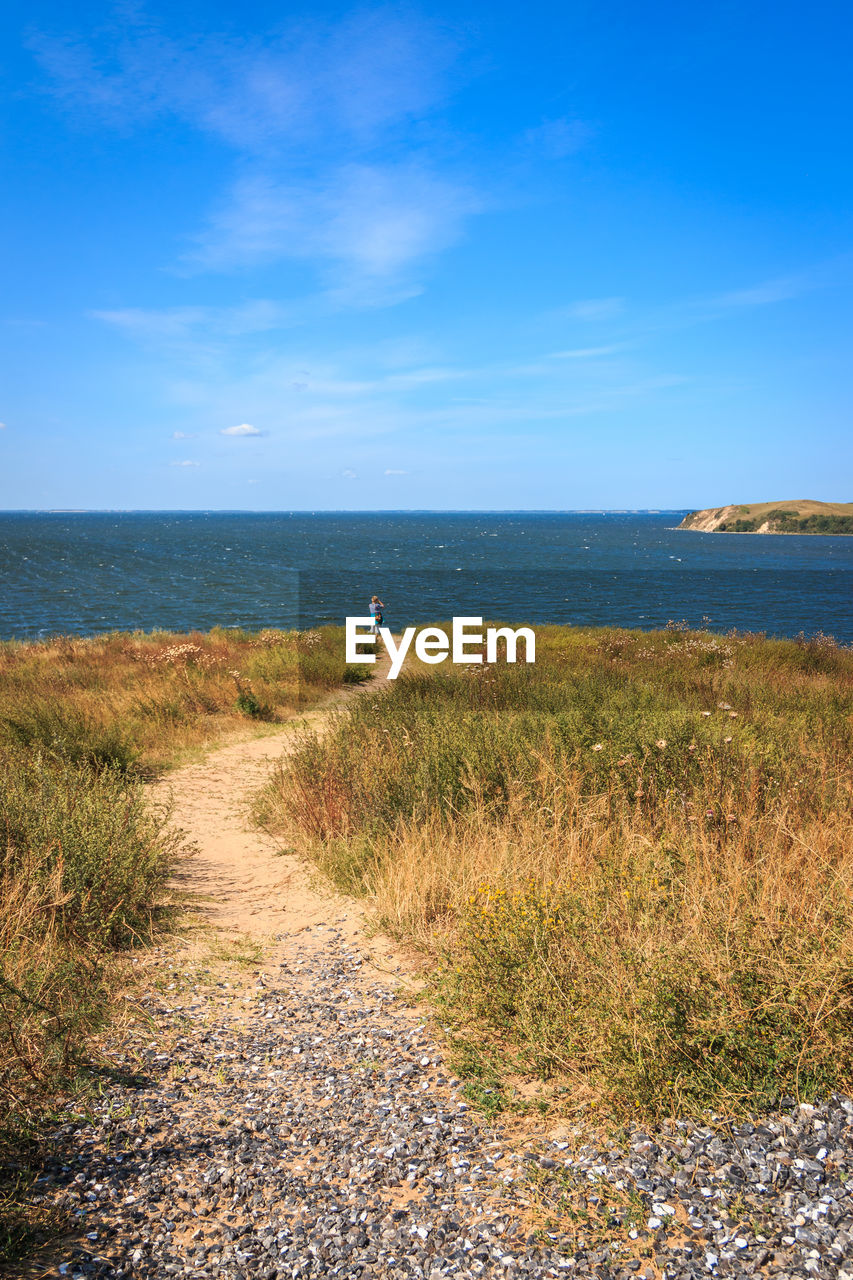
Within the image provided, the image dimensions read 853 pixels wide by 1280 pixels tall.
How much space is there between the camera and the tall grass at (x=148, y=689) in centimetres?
995

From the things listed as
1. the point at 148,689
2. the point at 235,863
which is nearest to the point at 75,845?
the point at 235,863

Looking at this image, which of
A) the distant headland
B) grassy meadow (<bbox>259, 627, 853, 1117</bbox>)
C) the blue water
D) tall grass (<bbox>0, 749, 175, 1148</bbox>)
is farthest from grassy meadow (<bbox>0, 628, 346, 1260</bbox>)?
the distant headland

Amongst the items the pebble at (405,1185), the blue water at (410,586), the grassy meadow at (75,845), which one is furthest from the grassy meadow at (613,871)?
the blue water at (410,586)

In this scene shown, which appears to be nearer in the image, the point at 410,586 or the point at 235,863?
the point at 235,863

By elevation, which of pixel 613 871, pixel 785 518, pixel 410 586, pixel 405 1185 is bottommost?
pixel 405 1185

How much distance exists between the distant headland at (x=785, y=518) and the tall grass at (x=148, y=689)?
158823 mm

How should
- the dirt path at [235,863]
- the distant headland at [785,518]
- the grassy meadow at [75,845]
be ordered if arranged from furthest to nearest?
the distant headland at [785,518]
the dirt path at [235,863]
the grassy meadow at [75,845]

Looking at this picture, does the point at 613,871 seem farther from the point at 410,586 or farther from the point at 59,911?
the point at 410,586

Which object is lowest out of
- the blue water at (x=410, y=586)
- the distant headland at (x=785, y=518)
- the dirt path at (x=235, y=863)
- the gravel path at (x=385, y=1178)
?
the dirt path at (x=235, y=863)

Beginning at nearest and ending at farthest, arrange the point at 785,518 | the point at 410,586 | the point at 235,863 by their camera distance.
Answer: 1. the point at 235,863
2. the point at 410,586
3. the point at 785,518

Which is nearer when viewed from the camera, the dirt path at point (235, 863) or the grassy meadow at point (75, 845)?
the grassy meadow at point (75, 845)

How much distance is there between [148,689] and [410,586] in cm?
4547

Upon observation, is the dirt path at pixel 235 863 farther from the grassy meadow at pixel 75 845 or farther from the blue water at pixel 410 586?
the blue water at pixel 410 586

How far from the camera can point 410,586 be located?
5881cm
